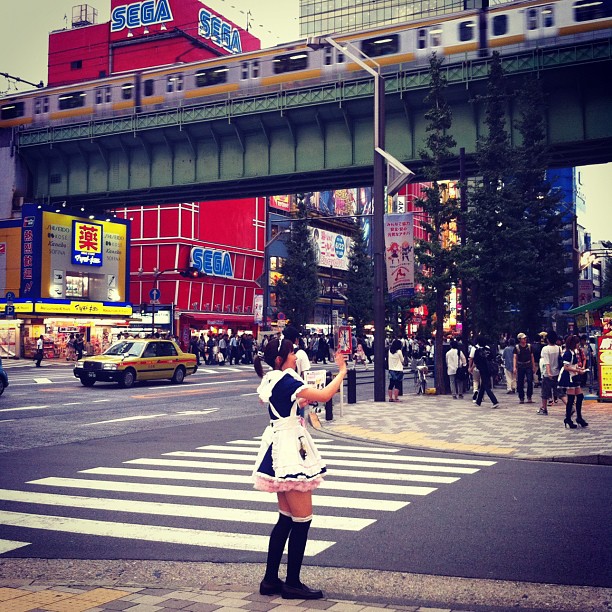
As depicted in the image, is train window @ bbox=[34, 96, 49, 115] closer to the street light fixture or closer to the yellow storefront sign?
the yellow storefront sign

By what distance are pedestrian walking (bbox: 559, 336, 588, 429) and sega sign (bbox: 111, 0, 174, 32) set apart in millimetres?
67575

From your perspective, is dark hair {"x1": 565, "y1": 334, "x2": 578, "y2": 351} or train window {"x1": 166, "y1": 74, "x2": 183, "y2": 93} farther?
train window {"x1": 166, "y1": 74, "x2": 183, "y2": 93}

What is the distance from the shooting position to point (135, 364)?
27.2m

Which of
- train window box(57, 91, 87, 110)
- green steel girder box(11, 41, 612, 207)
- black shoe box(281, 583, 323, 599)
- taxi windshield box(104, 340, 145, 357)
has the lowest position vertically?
black shoe box(281, 583, 323, 599)

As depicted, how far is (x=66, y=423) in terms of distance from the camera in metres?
16.1

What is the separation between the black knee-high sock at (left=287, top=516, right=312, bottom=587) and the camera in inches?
199

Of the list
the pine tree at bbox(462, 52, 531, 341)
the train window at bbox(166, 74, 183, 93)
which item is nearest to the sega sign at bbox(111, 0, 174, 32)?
the train window at bbox(166, 74, 183, 93)

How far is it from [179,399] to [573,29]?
18.2 metres

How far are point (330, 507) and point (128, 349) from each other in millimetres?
20872

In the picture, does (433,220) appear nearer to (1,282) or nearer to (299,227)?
(1,282)

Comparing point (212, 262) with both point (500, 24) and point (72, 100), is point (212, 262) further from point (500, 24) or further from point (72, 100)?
point (500, 24)

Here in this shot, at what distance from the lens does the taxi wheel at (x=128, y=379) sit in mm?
26673

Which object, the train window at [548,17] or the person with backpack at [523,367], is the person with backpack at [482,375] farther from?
the train window at [548,17]

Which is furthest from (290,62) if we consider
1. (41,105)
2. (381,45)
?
(41,105)
